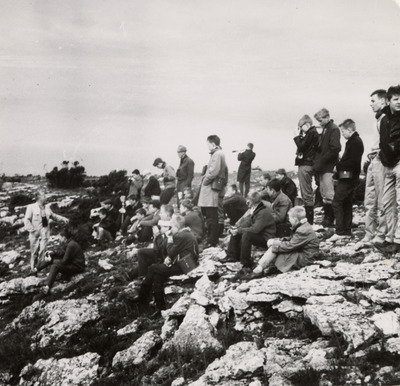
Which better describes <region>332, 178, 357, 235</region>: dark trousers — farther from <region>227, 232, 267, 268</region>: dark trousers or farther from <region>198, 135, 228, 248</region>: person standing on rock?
<region>198, 135, 228, 248</region>: person standing on rock

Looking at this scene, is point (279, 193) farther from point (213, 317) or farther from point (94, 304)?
point (94, 304)

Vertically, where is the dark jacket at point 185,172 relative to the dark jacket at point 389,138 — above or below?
below

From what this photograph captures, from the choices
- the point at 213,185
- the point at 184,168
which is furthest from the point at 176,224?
the point at 184,168

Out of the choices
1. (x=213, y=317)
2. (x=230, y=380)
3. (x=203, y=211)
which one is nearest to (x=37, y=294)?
(x=203, y=211)

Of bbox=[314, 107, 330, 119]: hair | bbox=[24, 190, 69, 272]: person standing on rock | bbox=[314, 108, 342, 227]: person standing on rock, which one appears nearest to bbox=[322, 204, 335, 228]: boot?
bbox=[314, 108, 342, 227]: person standing on rock

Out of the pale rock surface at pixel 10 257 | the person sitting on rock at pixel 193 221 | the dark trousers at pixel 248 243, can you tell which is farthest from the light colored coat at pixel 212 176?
the pale rock surface at pixel 10 257

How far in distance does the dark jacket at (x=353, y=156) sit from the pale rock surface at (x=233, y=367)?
13.3ft

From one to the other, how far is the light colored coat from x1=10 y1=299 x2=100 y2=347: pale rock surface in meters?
3.17

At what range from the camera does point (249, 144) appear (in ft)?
50.8

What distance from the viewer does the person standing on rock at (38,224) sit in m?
11.8

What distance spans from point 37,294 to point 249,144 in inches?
331

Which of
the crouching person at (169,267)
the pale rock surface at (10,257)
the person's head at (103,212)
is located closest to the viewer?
the crouching person at (169,267)

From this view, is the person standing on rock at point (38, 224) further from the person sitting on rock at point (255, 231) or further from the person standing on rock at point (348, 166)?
the person standing on rock at point (348, 166)

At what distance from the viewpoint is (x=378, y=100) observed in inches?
281
